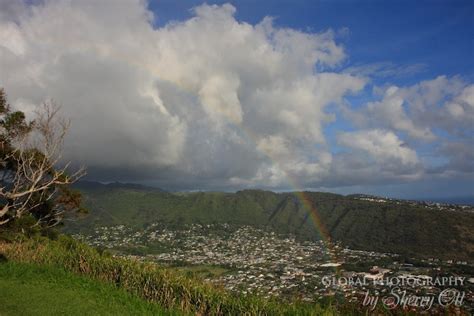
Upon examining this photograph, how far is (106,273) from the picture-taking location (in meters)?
18.4

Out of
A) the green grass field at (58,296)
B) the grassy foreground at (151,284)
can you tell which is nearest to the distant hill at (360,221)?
the grassy foreground at (151,284)

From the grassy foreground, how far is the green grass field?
0.59ft

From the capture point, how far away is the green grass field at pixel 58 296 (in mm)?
13625

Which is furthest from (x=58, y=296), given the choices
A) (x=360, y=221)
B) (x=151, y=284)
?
(x=360, y=221)

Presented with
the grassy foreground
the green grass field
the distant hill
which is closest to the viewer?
the grassy foreground

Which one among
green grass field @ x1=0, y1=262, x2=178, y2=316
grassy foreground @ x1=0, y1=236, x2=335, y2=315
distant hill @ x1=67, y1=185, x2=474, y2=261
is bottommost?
distant hill @ x1=67, y1=185, x2=474, y2=261

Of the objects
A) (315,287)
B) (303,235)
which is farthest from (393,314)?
(303,235)

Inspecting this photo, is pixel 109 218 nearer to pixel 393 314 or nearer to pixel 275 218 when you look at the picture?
pixel 275 218

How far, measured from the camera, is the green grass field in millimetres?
13625

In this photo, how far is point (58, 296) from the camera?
15344 mm

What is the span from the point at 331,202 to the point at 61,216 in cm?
11689

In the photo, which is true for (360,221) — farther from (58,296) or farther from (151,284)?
(58,296)

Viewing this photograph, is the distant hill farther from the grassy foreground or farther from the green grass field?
the green grass field

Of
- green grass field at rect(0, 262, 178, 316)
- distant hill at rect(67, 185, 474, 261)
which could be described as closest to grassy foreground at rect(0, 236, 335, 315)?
green grass field at rect(0, 262, 178, 316)
